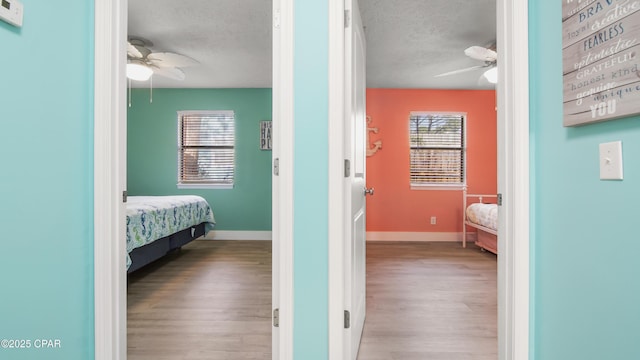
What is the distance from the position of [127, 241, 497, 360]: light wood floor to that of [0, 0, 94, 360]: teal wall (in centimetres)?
67

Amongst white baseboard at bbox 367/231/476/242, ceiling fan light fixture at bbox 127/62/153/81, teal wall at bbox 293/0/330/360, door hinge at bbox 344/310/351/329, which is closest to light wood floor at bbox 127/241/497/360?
door hinge at bbox 344/310/351/329

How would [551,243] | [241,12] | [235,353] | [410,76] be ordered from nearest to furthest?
[551,243] < [235,353] < [241,12] < [410,76]

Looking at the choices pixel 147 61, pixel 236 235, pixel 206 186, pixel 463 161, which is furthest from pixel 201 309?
pixel 463 161

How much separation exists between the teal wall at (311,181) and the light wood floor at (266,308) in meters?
0.56

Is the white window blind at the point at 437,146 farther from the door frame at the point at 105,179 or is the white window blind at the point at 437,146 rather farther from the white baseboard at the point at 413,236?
the door frame at the point at 105,179

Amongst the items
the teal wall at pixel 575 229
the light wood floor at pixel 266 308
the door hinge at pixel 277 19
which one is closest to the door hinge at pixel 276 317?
the light wood floor at pixel 266 308

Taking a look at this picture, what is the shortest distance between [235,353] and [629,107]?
6.57 ft

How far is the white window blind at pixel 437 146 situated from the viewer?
5043 millimetres

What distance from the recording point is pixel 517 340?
1261 millimetres

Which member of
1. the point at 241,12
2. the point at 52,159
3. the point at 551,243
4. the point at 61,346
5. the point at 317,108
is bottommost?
the point at 61,346

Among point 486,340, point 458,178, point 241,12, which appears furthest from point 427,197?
point 241,12

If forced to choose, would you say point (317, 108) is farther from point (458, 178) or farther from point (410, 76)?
point (458, 178)

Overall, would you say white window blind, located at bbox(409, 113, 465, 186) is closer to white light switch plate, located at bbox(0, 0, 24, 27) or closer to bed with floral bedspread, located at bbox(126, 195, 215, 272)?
bed with floral bedspread, located at bbox(126, 195, 215, 272)

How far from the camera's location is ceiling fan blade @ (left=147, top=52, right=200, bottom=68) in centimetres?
298
